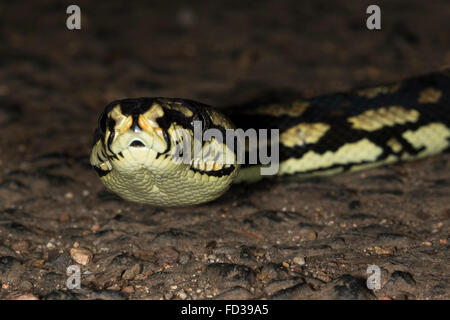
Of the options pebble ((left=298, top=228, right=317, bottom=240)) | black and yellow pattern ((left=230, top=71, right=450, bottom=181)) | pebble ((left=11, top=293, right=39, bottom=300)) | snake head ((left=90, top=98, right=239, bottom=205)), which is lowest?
pebble ((left=11, top=293, right=39, bottom=300))

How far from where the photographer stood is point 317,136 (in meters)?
4.46

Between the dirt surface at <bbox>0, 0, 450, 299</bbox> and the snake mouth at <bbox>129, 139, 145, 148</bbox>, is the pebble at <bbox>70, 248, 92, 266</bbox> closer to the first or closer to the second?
the dirt surface at <bbox>0, 0, 450, 299</bbox>

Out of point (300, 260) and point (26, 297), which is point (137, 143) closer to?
point (26, 297)

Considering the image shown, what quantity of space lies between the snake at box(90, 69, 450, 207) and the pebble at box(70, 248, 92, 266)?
1.44 ft

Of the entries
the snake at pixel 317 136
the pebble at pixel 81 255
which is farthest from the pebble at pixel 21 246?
the snake at pixel 317 136

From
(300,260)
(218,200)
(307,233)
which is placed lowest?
(300,260)

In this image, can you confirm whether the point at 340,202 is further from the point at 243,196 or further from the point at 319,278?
the point at 319,278

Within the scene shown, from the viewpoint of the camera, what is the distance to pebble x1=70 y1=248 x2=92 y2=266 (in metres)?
3.50

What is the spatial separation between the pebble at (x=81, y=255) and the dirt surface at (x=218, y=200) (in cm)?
1

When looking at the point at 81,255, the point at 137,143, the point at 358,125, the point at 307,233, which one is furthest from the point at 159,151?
the point at 358,125

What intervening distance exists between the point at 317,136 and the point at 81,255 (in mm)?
2071

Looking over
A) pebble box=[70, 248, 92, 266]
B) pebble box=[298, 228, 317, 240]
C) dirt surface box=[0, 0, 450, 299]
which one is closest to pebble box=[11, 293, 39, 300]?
dirt surface box=[0, 0, 450, 299]
